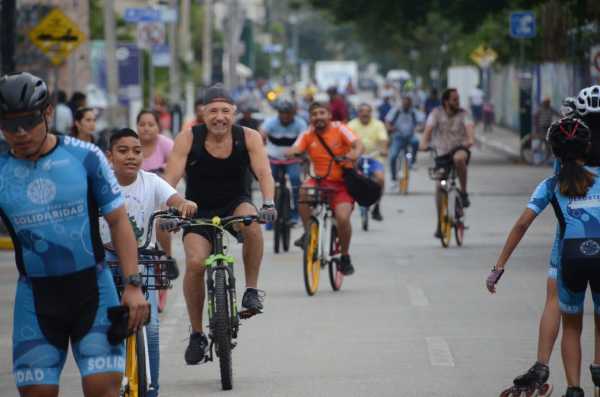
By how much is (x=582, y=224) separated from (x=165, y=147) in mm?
8078

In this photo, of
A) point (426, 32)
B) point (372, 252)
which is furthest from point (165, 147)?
point (426, 32)

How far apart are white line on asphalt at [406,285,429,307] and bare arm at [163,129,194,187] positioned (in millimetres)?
4086

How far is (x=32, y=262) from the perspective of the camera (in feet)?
20.8

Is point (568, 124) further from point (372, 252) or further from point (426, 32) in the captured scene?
point (426, 32)

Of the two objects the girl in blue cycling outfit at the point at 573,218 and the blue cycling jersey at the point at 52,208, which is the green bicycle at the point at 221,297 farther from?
the blue cycling jersey at the point at 52,208

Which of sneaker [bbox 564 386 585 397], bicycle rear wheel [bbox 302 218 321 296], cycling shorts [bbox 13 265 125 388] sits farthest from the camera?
bicycle rear wheel [bbox 302 218 321 296]

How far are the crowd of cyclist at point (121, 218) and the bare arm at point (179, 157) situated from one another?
0.01 metres

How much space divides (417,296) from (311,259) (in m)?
1.01

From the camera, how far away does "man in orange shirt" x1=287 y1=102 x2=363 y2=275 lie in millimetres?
15297

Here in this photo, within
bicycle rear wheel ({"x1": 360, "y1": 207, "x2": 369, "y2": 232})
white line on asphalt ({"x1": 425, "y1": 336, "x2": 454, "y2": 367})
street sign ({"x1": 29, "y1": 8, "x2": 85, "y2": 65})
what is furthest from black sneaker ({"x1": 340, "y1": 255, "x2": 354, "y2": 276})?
street sign ({"x1": 29, "y1": 8, "x2": 85, "y2": 65})

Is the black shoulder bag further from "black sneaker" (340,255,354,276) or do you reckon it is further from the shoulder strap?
"black sneaker" (340,255,354,276)

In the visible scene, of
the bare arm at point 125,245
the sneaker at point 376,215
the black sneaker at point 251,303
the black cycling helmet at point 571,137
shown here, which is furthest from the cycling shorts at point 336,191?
the bare arm at point 125,245

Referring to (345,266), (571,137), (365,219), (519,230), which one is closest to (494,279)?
(519,230)

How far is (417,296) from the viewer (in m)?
14.9
